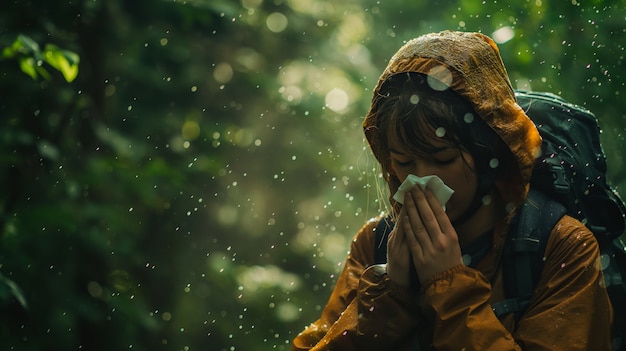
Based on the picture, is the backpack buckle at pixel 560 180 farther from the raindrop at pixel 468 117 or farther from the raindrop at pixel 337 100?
the raindrop at pixel 337 100

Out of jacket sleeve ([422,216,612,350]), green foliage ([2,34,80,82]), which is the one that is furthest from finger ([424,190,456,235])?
green foliage ([2,34,80,82])

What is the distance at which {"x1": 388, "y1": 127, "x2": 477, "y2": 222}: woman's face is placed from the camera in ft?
8.10

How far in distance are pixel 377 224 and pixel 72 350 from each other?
205 inches

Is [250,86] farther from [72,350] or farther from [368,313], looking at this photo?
[368,313]

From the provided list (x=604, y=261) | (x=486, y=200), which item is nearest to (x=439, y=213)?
(x=486, y=200)

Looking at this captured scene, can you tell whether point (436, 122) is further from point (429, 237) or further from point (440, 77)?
point (429, 237)

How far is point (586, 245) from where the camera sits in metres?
2.37

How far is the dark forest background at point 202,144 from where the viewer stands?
5.47 m

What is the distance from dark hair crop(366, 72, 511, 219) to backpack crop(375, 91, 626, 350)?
0.18 metres

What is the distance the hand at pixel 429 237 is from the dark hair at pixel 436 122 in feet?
0.57

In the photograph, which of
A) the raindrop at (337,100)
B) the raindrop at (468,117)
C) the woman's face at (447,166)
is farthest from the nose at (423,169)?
the raindrop at (337,100)

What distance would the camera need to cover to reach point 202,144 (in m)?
11.7

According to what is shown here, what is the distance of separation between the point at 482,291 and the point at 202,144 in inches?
382

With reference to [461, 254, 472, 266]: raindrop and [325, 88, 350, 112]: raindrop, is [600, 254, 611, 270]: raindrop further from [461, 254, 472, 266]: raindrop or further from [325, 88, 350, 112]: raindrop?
[325, 88, 350, 112]: raindrop
